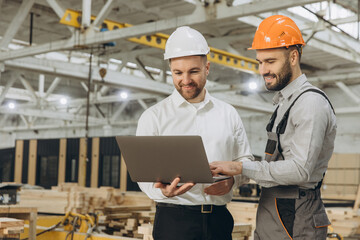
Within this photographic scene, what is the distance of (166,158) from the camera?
2467mm

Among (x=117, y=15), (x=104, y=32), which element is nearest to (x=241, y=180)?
(x=104, y=32)

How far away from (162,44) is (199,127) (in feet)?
30.5

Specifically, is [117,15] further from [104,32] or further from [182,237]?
[182,237]

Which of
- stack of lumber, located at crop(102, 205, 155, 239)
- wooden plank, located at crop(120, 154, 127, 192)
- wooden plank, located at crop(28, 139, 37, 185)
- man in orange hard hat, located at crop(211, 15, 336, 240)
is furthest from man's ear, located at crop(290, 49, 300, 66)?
wooden plank, located at crop(28, 139, 37, 185)

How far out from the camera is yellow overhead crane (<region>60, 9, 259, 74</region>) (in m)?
9.81

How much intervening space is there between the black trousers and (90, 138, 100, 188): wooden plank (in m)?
19.2

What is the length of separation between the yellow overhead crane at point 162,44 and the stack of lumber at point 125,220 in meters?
3.67

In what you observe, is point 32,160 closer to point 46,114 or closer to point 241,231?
point 46,114

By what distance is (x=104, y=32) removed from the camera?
968cm

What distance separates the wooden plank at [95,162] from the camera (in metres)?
21.8

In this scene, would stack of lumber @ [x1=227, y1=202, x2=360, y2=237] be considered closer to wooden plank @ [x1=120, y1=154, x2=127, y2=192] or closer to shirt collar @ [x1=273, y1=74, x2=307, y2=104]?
shirt collar @ [x1=273, y1=74, x2=307, y2=104]

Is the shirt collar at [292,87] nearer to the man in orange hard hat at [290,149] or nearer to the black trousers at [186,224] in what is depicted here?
the man in orange hard hat at [290,149]

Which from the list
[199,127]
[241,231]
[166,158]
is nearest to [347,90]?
[241,231]

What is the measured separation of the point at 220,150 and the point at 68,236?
452 cm
